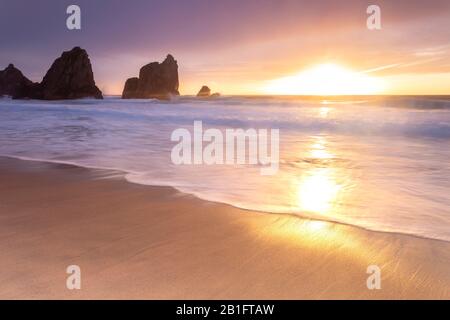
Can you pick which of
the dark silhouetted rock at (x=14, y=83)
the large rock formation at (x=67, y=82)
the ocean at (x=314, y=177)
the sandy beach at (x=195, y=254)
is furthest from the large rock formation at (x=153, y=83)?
the sandy beach at (x=195, y=254)

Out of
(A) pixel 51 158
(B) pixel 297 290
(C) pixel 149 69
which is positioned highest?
(C) pixel 149 69

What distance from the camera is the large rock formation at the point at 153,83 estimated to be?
68875 mm

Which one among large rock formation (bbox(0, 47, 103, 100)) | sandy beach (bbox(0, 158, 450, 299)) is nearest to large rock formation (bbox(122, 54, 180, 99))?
large rock formation (bbox(0, 47, 103, 100))

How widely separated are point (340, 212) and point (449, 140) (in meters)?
10.3

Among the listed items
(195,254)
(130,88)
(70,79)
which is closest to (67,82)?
(70,79)

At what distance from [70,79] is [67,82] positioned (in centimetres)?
72

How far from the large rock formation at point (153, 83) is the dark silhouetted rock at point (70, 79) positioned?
8.00m

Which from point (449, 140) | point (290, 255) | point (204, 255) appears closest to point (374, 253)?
point (290, 255)

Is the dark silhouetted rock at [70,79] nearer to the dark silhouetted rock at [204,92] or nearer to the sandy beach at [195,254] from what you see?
the dark silhouetted rock at [204,92]

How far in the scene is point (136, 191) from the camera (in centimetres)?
441

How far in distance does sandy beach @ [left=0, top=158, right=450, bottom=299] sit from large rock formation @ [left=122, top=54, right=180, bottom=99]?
217 ft

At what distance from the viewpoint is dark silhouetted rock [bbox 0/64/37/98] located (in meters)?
65.1

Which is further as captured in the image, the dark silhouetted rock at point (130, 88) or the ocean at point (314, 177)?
the dark silhouetted rock at point (130, 88)

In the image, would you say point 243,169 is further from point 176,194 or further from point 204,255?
point 204,255
